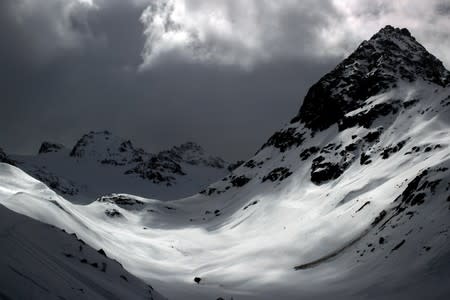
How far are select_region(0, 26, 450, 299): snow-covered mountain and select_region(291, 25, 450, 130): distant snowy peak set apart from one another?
0.49 m

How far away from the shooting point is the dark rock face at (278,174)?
11029 cm

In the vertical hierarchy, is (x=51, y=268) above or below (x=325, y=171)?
below

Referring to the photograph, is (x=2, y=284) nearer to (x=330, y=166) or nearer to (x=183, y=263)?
(x=183, y=263)

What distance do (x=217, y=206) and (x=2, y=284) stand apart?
11466cm

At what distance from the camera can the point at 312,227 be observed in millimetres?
59094

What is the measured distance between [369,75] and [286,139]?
30.7 metres

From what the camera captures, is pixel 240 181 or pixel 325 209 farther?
pixel 240 181

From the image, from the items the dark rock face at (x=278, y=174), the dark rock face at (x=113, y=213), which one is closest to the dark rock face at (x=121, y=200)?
the dark rock face at (x=113, y=213)

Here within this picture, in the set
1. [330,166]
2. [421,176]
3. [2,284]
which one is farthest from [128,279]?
[330,166]

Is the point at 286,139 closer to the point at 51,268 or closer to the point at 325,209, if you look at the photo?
the point at 325,209

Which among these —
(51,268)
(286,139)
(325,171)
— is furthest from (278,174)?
(51,268)

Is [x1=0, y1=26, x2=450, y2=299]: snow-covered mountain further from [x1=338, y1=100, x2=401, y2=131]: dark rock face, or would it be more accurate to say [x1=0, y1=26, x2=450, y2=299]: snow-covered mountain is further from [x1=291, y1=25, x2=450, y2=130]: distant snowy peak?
[x1=291, y1=25, x2=450, y2=130]: distant snowy peak

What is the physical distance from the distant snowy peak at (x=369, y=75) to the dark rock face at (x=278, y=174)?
18914 millimetres

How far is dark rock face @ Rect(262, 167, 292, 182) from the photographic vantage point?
11029 centimetres
